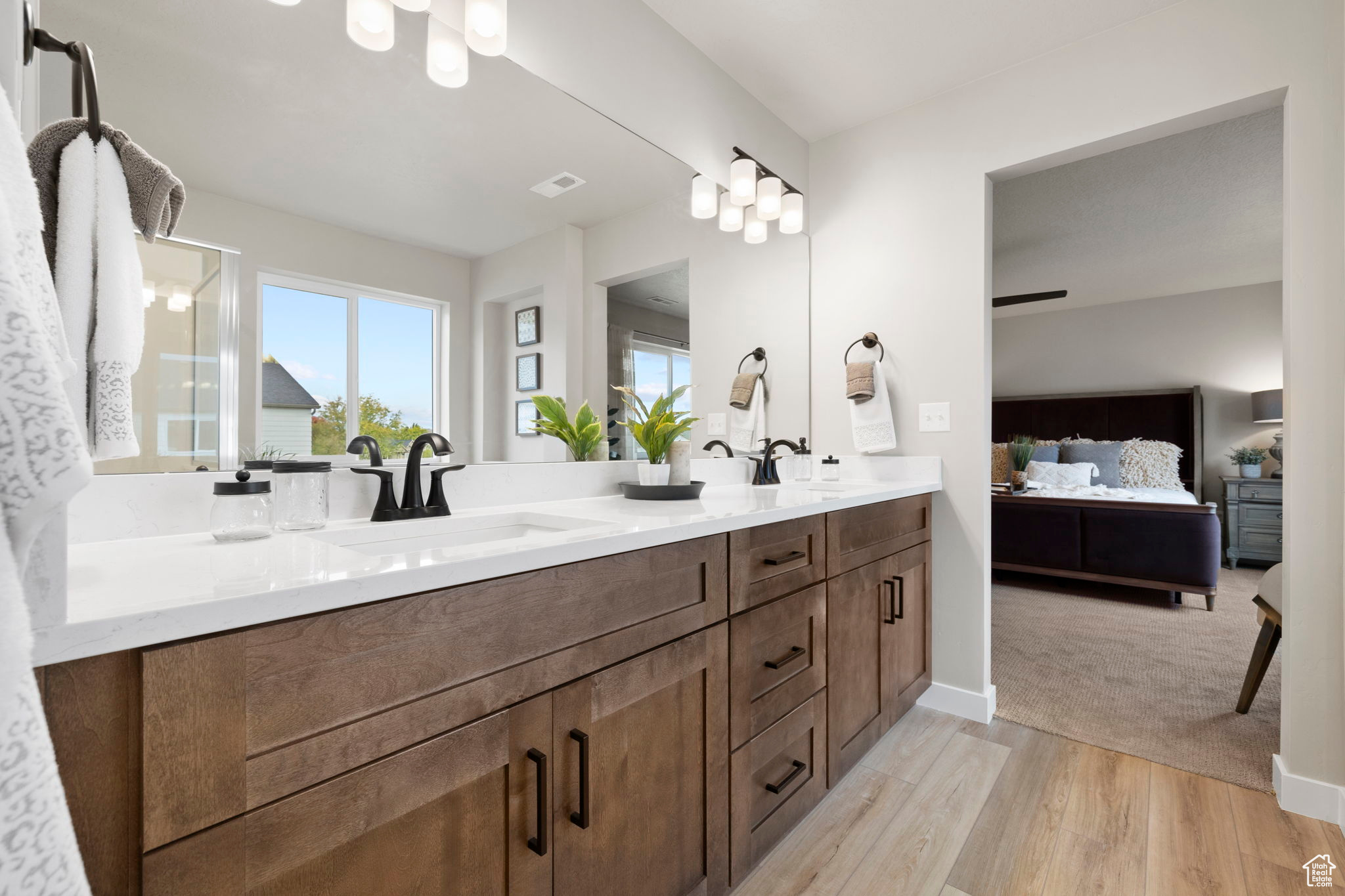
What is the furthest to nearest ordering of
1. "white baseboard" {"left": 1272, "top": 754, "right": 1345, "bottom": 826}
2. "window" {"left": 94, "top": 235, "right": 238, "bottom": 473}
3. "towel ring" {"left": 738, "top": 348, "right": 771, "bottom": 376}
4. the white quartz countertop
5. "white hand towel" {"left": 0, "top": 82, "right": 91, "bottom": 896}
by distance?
"towel ring" {"left": 738, "top": 348, "right": 771, "bottom": 376} → "white baseboard" {"left": 1272, "top": 754, "right": 1345, "bottom": 826} → "window" {"left": 94, "top": 235, "right": 238, "bottom": 473} → the white quartz countertop → "white hand towel" {"left": 0, "top": 82, "right": 91, "bottom": 896}

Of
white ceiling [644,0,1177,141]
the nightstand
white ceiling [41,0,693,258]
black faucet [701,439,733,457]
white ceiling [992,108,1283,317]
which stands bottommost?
the nightstand

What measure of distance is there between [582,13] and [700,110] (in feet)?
1.83

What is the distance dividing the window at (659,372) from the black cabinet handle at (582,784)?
3.60ft

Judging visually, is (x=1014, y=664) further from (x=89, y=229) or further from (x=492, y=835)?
(x=89, y=229)

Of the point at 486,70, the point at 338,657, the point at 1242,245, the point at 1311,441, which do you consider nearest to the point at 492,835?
the point at 338,657

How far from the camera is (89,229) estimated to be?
2.14 ft

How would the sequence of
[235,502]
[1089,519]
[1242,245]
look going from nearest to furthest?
[235,502], [1089,519], [1242,245]

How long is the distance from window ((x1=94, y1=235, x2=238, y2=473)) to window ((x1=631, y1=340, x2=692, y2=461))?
1098mm

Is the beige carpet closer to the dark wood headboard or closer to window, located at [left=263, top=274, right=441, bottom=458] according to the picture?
the dark wood headboard

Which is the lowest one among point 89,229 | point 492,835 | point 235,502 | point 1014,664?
point 1014,664

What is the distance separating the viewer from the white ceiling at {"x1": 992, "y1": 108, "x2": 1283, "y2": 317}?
3.01 meters

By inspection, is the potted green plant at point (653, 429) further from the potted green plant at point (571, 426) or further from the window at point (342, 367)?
the window at point (342, 367)

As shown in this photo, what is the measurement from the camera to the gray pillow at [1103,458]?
500cm

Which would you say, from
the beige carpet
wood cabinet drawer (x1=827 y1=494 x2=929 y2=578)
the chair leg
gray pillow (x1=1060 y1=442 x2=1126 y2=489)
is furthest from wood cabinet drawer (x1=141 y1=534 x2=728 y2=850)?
gray pillow (x1=1060 y1=442 x2=1126 y2=489)
